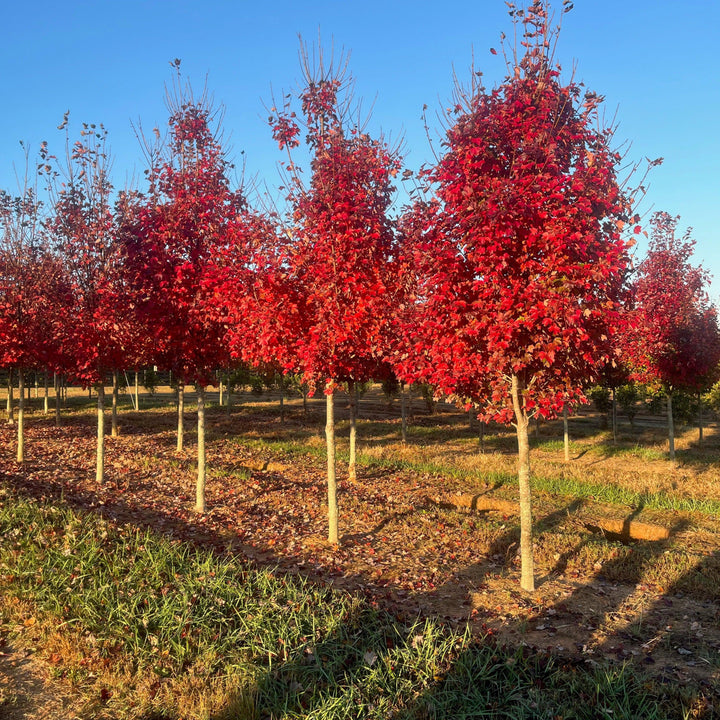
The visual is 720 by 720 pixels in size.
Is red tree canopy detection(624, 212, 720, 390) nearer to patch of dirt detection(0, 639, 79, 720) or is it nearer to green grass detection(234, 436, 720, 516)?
green grass detection(234, 436, 720, 516)

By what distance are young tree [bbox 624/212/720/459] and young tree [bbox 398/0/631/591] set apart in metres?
11.6

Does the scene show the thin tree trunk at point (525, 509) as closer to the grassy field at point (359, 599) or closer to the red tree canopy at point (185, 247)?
the grassy field at point (359, 599)

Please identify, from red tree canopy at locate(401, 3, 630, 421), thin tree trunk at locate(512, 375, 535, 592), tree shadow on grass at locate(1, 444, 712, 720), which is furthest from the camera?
thin tree trunk at locate(512, 375, 535, 592)

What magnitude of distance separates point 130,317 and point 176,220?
9.95 ft

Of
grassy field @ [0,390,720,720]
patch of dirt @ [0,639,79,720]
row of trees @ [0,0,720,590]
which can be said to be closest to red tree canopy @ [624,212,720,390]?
grassy field @ [0,390,720,720]

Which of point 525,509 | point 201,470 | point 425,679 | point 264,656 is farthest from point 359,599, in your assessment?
point 201,470

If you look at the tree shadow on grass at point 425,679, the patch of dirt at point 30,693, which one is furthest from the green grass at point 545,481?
the patch of dirt at point 30,693

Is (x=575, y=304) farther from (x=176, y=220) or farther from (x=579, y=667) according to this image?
(x=176, y=220)

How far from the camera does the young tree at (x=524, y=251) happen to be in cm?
625

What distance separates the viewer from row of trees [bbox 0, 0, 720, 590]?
252 inches

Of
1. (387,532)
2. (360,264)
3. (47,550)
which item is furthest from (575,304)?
(47,550)

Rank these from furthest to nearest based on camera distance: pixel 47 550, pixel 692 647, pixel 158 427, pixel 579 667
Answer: pixel 158 427
pixel 47 550
pixel 692 647
pixel 579 667

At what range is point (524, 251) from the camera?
6566 mm

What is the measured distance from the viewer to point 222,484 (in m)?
13.3
